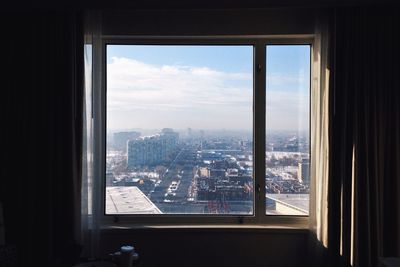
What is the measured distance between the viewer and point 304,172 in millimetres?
2846

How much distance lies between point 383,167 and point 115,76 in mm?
2270

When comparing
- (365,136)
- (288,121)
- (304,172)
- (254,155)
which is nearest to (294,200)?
(304,172)

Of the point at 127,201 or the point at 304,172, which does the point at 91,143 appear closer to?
the point at 127,201

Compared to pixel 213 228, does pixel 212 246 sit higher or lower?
lower

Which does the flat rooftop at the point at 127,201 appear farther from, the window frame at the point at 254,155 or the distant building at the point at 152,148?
the distant building at the point at 152,148

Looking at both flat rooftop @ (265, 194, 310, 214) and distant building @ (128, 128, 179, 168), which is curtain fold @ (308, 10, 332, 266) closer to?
flat rooftop @ (265, 194, 310, 214)

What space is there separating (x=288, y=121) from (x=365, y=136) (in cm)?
61

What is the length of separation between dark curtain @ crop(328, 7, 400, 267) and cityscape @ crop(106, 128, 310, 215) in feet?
1.27

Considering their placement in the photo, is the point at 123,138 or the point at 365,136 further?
the point at 123,138

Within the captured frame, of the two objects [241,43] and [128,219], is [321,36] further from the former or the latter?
[128,219]

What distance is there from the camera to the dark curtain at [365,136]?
2469mm

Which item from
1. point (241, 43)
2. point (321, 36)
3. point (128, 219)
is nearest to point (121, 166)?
point (128, 219)

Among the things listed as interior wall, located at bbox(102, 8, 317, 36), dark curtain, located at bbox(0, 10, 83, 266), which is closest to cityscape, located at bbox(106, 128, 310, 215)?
dark curtain, located at bbox(0, 10, 83, 266)

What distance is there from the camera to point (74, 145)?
2.57 metres
